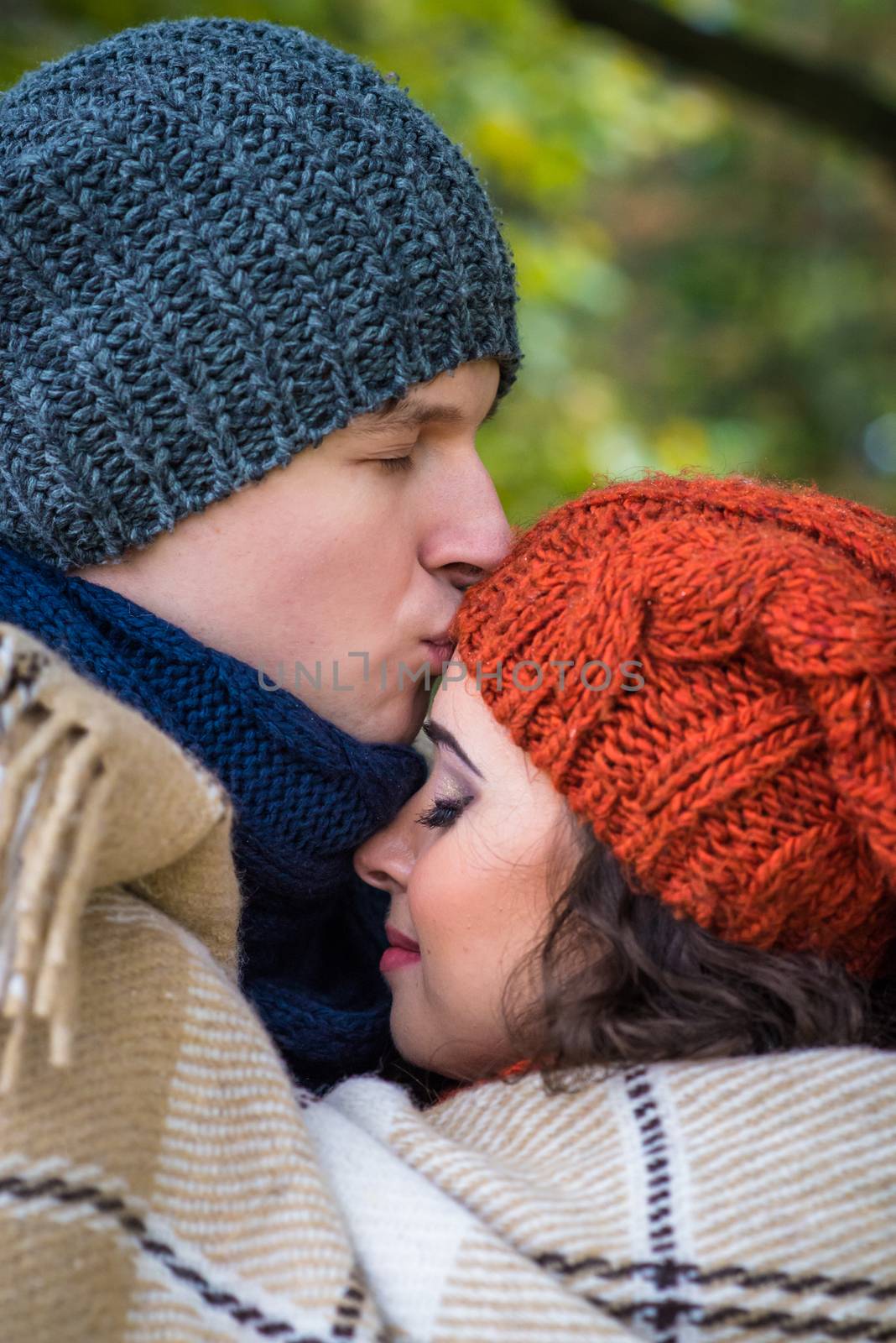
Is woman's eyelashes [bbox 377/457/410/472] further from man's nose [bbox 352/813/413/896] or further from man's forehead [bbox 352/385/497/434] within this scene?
man's nose [bbox 352/813/413/896]

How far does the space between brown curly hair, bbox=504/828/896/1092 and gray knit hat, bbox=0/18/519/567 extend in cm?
65

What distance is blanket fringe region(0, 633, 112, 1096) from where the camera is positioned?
3.33 feet

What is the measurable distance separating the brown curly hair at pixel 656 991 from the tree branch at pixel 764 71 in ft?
11.1

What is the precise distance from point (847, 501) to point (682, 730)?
472mm

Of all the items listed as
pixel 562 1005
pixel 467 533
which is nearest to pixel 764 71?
pixel 467 533

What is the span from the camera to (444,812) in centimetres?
161

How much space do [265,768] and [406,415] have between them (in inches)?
18.8

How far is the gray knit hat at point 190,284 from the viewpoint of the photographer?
5.04ft

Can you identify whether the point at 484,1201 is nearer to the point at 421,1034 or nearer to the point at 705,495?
the point at 421,1034

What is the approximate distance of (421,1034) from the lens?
63.8 inches

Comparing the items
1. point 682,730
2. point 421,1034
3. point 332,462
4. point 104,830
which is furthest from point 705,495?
point 104,830

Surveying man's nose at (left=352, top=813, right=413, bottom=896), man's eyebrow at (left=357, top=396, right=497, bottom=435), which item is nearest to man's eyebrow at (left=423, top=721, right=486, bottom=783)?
man's nose at (left=352, top=813, right=413, bottom=896)

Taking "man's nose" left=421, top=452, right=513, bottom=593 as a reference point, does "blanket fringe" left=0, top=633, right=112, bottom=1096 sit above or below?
above

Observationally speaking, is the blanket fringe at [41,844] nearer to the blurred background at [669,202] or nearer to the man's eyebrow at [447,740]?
the man's eyebrow at [447,740]
